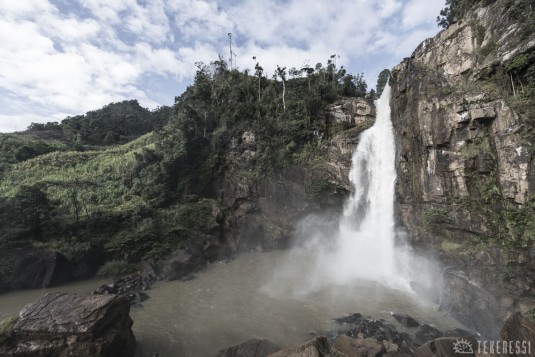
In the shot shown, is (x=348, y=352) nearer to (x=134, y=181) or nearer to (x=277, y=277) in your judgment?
(x=277, y=277)

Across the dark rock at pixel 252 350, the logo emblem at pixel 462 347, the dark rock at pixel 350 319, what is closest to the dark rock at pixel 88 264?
the dark rock at pixel 252 350

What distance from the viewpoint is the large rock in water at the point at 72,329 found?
10.4m

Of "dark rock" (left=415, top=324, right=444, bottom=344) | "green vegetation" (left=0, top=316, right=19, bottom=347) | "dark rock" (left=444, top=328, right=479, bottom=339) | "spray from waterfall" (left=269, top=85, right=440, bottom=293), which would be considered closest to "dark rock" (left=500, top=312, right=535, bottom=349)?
"dark rock" (left=444, top=328, right=479, bottom=339)

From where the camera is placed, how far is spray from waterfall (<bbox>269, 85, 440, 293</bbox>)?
19.8 meters

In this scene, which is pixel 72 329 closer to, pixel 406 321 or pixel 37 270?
pixel 37 270

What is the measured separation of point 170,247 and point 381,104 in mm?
23516

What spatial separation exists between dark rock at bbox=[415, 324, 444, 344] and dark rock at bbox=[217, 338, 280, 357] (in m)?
6.39

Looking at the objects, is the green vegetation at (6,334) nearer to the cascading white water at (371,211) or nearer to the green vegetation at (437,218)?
the cascading white water at (371,211)

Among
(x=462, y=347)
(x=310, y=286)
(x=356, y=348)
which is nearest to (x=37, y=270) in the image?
(x=310, y=286)

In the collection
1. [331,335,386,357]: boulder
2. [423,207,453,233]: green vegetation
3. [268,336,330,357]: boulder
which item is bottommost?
[331,335,386,357]: boulder

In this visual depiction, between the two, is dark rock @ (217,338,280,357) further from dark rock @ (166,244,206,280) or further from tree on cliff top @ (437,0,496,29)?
tree on cliff top @ (437,0,496,29)

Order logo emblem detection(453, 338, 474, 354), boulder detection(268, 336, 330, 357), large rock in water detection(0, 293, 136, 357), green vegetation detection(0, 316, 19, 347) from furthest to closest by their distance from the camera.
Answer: green vegetation detection(0, 316, 19, 347) < large rock in water detection(0, 293, 136, 357) < logo emblem detection(453, 338, 474, 354) < boulder detection(268, 336, 330, 357)

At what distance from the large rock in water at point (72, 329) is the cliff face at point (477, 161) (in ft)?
51.9

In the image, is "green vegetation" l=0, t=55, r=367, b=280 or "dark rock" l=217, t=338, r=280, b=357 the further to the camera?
"green vegetation" l=0, t=55, r=367, b=280
